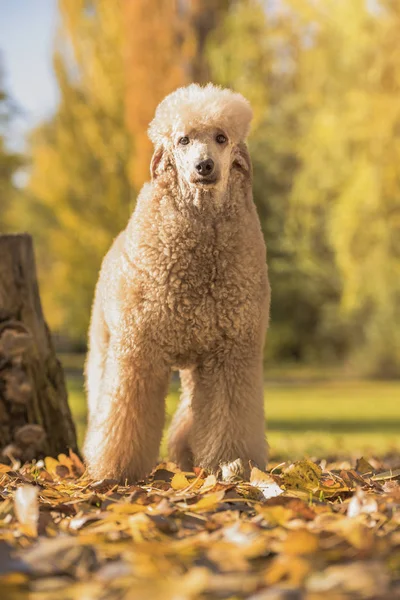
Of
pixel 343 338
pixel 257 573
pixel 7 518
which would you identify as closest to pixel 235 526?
pixel 257 573

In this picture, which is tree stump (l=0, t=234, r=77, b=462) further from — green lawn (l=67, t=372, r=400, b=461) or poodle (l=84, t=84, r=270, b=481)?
green lawn (l=67, t=372, r=400, b=461)

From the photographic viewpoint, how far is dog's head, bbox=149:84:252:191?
127 inches

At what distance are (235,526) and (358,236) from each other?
1333cm

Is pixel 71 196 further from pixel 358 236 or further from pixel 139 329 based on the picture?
pixel 139 329

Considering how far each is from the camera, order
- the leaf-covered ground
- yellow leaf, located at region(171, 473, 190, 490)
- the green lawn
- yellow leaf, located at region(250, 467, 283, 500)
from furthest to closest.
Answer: the green lawn < yellow leaf, located at region(171, 473, 190, 490) < yellow leaf, located at region(250, 467, 283, 500) < the leaf-covered ground

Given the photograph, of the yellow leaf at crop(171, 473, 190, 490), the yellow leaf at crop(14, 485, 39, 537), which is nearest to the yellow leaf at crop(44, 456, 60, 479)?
the yellow leaf at crop(171, 473, 190, 490)

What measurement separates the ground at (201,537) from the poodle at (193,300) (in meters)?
0.21

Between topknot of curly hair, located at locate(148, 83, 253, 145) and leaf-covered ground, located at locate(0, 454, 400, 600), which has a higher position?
topknot of curly hair, located at locate(148, 83, 253, 145)

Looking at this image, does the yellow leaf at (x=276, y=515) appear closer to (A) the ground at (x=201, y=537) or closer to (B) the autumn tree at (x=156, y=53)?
(A) the ground at (x=201, y=537)

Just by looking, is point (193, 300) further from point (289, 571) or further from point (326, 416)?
point (326, 416)

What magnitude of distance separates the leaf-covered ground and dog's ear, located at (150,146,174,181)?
4.17 feet

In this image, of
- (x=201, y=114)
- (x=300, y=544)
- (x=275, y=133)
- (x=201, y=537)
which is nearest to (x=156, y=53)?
(x=275, y=133)

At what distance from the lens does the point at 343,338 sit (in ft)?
70.2

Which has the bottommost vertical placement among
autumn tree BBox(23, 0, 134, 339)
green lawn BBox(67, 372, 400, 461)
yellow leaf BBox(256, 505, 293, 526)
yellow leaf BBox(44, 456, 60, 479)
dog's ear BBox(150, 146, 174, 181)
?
green lawn BBox(67, 372, 400, 461)
